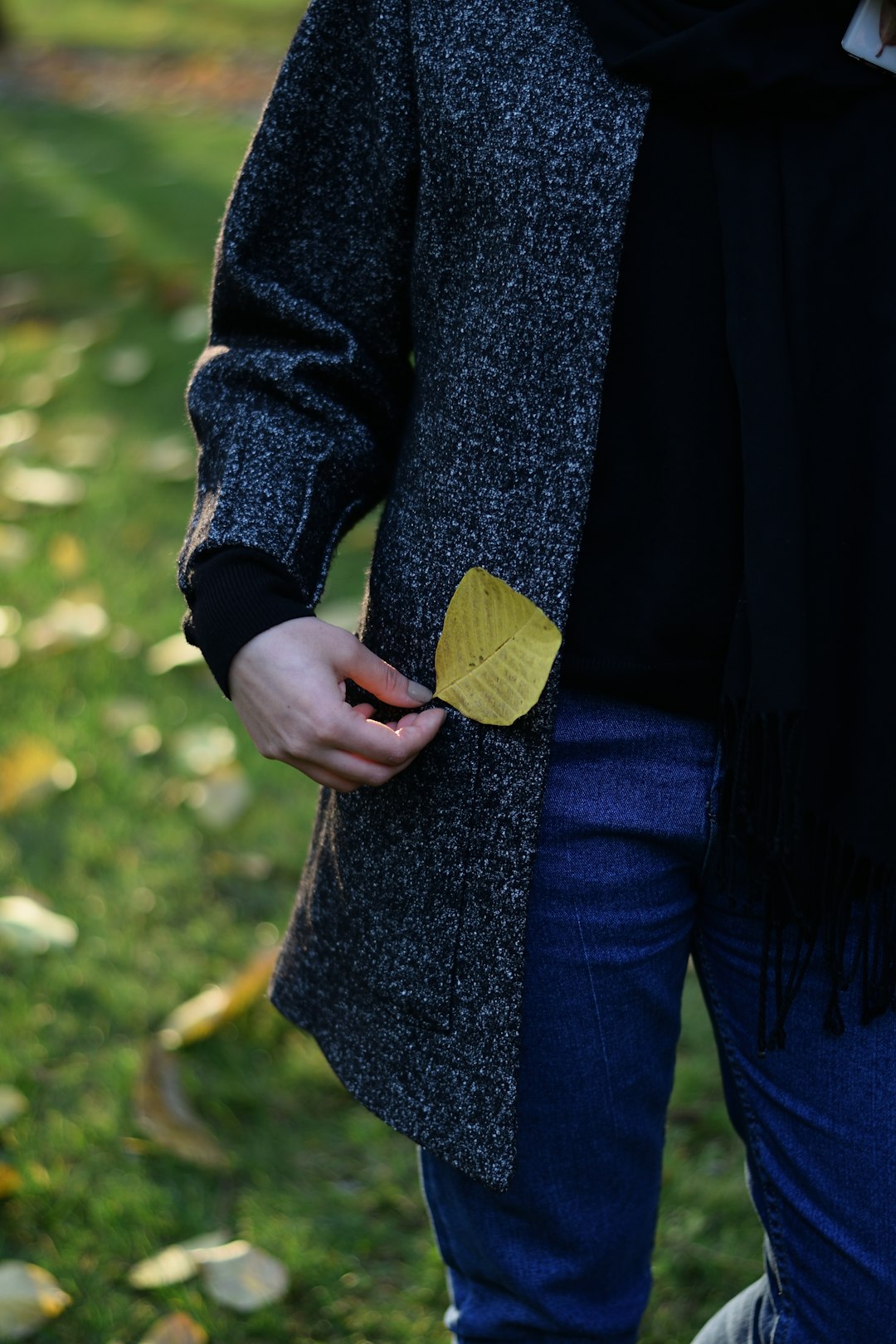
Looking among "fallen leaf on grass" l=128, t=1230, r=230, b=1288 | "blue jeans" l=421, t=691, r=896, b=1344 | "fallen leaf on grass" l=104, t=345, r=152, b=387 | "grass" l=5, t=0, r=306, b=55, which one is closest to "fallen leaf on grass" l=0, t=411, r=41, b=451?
"fallen leaf on grass" l=104, t=345, r=152, b=387

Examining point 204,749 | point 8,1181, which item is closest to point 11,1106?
point 8,1181

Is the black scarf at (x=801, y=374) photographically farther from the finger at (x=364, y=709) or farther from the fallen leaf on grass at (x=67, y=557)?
the fallen leaf on grass at (x=67, y=557)

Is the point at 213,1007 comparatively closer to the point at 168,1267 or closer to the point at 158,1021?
→ the point at 158,1021

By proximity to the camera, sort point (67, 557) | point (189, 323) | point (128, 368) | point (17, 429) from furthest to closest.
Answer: point (189, 323)
point (128, 368)
point (17, 429)
point (67, 557)

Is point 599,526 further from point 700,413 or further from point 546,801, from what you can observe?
point 546,801

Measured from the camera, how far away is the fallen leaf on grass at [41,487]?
3715 millimetres

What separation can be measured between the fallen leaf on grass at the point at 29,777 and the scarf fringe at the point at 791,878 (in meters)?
1.84

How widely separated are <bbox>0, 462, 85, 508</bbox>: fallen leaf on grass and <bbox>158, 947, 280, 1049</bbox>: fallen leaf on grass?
1.88m

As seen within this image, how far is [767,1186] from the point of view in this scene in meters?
1.17

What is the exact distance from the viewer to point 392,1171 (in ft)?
6.47

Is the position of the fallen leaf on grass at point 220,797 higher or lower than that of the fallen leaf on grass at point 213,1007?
higher

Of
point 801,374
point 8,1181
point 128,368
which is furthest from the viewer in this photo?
point 128,368

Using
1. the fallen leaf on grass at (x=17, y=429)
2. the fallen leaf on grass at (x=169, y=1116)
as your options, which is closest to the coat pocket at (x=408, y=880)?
the fallen leaf on grass at (x=169, y=1116)

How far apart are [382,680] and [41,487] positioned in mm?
2880
